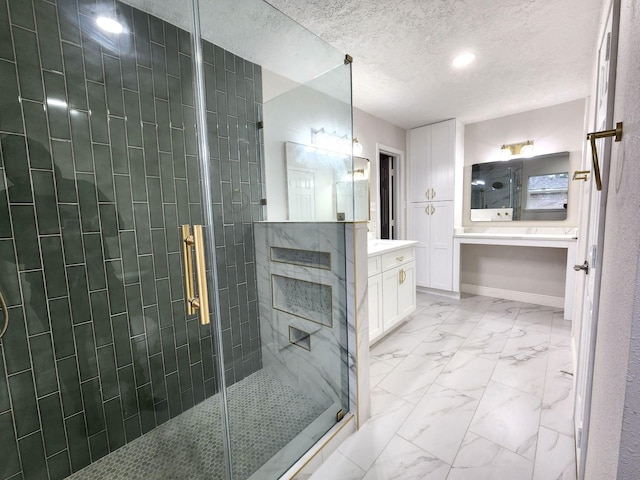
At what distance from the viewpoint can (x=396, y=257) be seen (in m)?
2.69

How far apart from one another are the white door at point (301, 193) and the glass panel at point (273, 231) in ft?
0.19

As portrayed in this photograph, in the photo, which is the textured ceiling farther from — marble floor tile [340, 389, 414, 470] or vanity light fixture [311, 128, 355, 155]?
marble floor tile [340, 389, 414, 470]

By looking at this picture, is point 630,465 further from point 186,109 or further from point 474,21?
point 474,21

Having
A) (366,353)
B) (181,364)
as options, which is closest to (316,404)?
→ (366,353)

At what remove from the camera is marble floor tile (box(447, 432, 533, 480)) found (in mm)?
1302

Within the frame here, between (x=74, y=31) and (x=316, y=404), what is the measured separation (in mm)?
2282

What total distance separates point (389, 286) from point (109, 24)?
2.55 meters

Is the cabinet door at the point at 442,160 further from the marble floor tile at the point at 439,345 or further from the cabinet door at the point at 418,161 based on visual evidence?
the marble floor tile at the point at 439,345

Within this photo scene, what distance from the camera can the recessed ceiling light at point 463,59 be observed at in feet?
7.21

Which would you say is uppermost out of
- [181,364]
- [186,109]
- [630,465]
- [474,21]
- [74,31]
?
[474,21]

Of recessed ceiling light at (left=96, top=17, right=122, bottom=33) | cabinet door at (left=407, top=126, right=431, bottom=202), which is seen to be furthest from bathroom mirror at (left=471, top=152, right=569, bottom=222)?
recessed ceiling light at (left=96, top=17, right=122, bottom=33)

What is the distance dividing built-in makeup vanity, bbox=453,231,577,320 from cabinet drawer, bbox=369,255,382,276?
5.93ft

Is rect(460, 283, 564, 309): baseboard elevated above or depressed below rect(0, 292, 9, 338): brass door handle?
below

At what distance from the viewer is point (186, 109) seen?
172 centimetres
